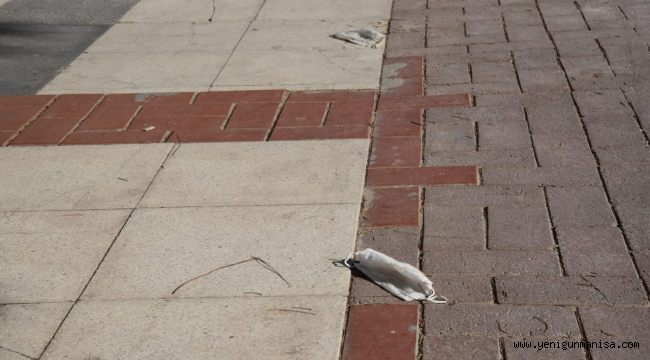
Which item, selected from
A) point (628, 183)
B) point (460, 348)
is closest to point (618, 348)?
point (460, 348)

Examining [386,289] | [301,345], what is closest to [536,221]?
[386,289]

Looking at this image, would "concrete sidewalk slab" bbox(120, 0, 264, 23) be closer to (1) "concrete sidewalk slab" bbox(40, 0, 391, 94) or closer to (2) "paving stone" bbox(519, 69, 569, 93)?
(1) "concrete sidewalk slab" bbox(40, 0, 391, 94)

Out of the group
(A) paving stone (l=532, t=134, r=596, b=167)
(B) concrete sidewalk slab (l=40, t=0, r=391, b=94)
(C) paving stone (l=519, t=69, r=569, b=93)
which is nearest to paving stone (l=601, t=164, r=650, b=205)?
(A) paving stone (l=532, t=134, r=596, b=167)

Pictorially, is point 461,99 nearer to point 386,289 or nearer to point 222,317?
point 386,289

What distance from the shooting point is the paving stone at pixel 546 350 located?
3174 millimetres

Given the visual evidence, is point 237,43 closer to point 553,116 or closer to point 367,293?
point 553,116

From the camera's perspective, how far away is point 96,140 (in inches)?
209

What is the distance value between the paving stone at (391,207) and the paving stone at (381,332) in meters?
0.70

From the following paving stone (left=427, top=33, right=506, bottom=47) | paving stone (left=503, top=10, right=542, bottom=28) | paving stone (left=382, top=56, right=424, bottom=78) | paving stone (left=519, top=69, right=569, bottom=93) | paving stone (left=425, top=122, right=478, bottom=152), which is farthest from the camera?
paving stone (left=503, top=10, right=542, bottom=28)

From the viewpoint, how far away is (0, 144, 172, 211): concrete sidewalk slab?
→ 4.57 meters

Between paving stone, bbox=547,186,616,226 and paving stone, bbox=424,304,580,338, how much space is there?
729 millimetres

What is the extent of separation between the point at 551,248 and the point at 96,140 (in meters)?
2.66

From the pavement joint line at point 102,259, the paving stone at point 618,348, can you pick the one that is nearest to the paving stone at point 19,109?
the pavement joint line at point 102,259

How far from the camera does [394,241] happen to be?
13.2 ft
